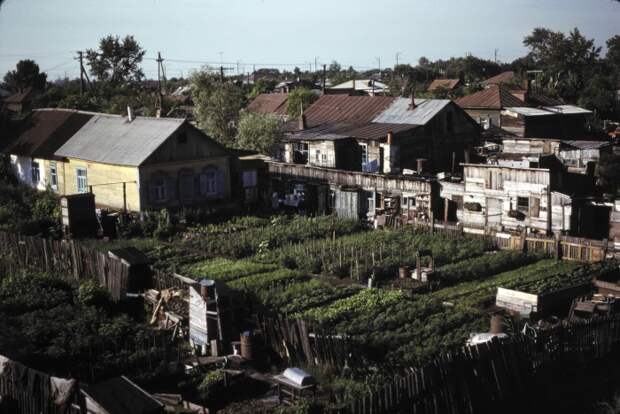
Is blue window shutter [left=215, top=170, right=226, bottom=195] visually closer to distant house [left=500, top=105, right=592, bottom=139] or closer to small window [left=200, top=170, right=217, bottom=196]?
small window [left=200, top=170, right=217, bottom=196]

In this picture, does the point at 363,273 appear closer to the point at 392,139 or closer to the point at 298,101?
the point at 392,139

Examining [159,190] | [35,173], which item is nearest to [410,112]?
[159,190]

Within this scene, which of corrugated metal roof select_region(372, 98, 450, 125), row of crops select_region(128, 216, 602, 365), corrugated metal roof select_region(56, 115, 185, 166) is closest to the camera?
row of crops select_region(128, 216, 602, 365)

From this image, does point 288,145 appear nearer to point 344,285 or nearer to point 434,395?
point 344,285

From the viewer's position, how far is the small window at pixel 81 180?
31170mm

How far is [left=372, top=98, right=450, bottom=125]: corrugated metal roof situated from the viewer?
36062 millimetres

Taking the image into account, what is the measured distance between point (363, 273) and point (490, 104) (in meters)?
27.5

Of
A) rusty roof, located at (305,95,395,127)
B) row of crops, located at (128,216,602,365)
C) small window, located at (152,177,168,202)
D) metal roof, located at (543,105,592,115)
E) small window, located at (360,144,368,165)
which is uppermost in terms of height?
rusty roof, located at (305,95,395,127)

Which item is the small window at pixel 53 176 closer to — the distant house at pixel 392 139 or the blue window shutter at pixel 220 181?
the blue window shutter at pixel 220 181

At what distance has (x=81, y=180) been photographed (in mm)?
31391

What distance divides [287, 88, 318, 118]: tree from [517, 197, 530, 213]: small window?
25.7 m

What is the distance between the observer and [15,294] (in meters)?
17.6

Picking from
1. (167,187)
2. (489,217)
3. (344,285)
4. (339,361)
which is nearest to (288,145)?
(167,187)

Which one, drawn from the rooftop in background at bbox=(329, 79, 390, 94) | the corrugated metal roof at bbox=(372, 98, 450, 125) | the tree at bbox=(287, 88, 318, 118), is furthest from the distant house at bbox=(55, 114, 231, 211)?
the rooftop in background at bbox=(329, 79, 390, 94)
